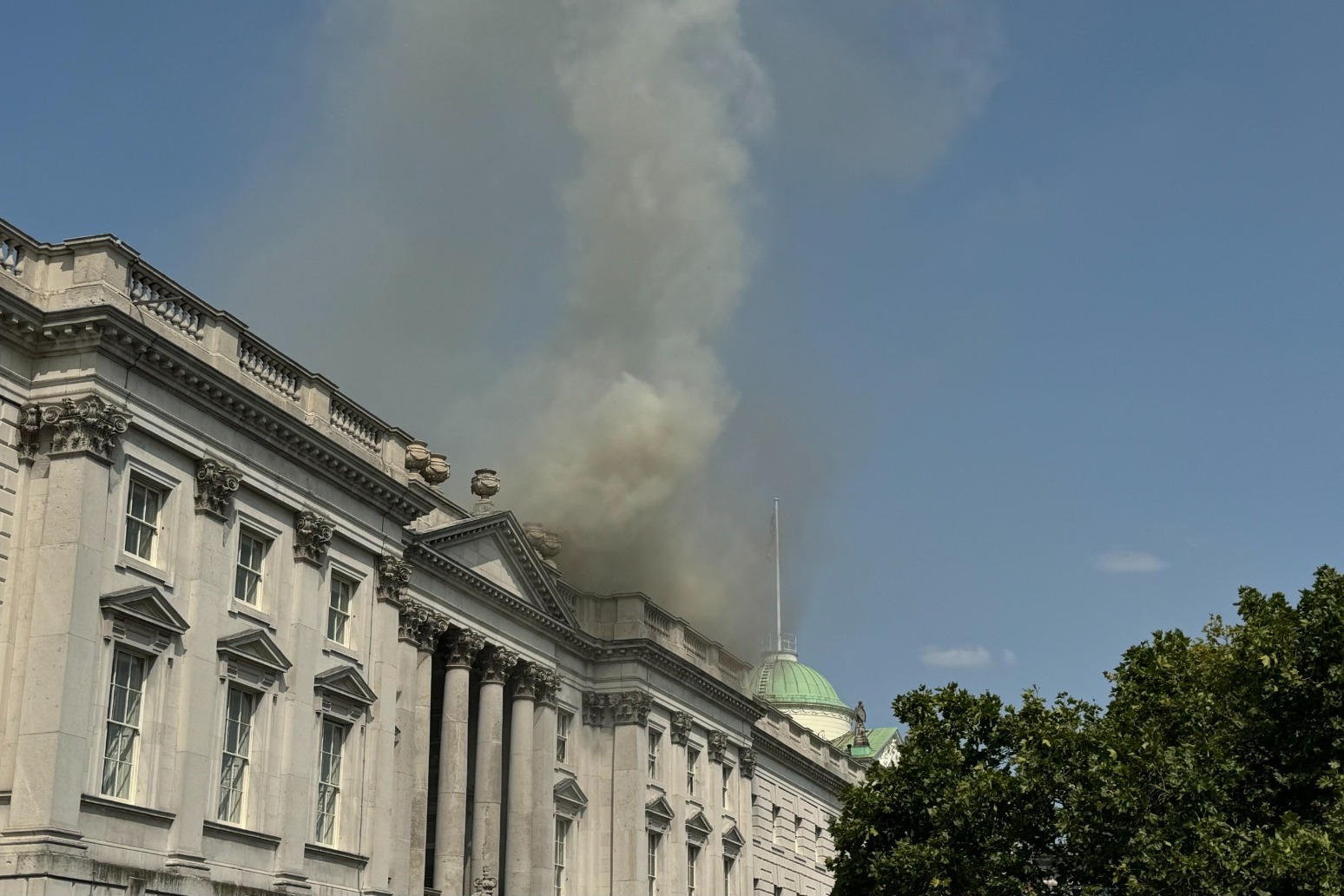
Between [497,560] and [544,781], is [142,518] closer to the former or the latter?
[497,560]

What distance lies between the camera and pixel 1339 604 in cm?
3494

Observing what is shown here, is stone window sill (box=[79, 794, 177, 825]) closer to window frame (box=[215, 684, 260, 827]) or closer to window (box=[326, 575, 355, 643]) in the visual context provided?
window frame (box=[215, 684, 260, 827])

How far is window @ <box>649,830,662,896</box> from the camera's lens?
56.5m

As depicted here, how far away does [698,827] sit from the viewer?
6075 centimetres

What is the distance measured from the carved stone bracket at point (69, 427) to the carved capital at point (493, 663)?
2066 centimetres

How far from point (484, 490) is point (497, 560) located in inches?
113

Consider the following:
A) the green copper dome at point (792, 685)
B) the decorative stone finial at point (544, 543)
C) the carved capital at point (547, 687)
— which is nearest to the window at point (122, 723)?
the carved capital at point (547, 687)

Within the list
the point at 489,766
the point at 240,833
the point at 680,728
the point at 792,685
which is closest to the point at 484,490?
the point at 489,766

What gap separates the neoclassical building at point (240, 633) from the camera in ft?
95.6

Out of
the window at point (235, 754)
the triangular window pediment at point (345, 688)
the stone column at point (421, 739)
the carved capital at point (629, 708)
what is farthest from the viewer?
the carved capital at point (629, 708)

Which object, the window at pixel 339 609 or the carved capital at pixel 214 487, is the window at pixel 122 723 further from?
the window at pixel 339 609

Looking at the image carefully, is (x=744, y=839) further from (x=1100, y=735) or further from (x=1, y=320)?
(x=1, y=320)

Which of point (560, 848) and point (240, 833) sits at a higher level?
point (560, 848)

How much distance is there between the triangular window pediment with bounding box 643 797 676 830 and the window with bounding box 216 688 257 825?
2415 cm
